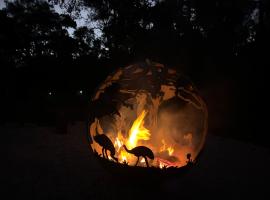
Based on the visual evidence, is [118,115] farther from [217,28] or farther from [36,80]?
[36,80]

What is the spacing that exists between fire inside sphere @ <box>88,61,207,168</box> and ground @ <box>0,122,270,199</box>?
1.27 feet

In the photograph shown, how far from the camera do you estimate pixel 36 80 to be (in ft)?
49.3

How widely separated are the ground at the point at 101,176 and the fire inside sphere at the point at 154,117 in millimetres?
388

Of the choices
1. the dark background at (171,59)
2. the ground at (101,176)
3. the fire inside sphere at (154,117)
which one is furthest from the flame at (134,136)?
the dark background at (171,59)

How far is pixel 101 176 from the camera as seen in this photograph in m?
4.32

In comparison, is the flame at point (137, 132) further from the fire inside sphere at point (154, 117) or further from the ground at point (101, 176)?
the ground at point (101, 176)

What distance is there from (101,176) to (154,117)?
4.46 feet

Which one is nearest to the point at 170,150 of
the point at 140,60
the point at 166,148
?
the point at 166,148

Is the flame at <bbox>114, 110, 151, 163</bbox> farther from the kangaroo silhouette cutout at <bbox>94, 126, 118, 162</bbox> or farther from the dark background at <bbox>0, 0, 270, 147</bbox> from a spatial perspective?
the dark background at <bbox>0, 0, 270, 147</bbox>

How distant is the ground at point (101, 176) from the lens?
12.2 feet

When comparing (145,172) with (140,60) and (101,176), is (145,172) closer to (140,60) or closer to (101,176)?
(101,176)

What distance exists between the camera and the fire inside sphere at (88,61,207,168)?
3.65 m

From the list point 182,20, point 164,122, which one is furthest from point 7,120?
point 164,122

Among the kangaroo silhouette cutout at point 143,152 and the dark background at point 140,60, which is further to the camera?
the dark background at point 140,60
